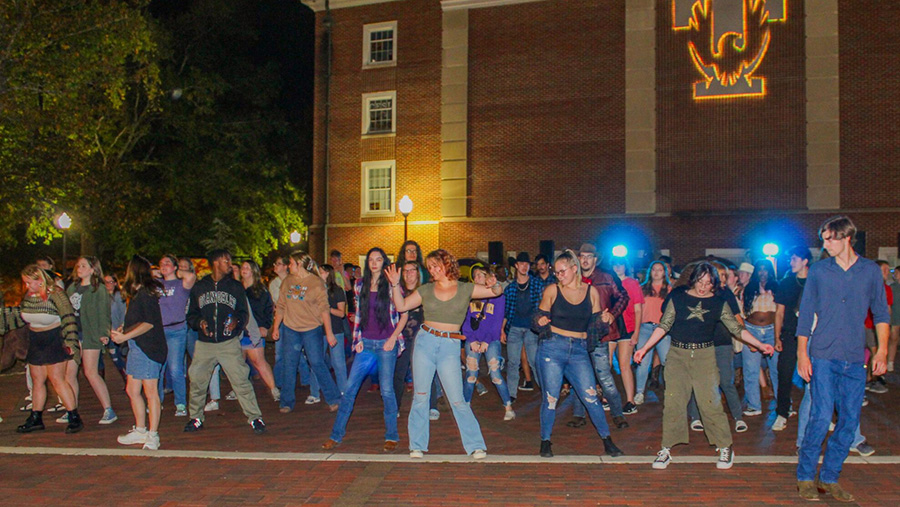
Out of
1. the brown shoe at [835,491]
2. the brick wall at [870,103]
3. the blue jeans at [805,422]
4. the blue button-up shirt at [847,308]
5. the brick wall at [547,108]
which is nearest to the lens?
the brown shoe at [835,491]

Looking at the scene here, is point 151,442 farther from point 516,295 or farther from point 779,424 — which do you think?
point 779,424

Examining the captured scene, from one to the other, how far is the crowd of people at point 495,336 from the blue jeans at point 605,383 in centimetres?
2

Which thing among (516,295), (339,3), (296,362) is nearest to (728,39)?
(339,3)

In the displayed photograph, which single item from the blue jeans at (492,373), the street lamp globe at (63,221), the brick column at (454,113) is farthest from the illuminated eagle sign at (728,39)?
the street lamp globe at (63,221)

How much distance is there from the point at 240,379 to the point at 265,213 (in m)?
24.2

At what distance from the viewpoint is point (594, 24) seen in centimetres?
2495

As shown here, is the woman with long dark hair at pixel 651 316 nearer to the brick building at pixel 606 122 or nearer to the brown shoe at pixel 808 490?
the brown shoe at pixel 808 490

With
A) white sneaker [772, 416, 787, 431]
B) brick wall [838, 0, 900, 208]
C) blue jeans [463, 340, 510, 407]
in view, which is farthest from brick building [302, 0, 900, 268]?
white sneaker [772, 416, 787, 431]

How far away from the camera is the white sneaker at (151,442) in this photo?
24.9 ft

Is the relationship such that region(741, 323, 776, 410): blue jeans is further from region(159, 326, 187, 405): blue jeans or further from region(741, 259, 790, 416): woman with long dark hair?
region(159, 326, 187, 405): blue jeans

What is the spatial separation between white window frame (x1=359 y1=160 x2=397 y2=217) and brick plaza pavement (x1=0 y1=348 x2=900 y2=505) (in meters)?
18.9

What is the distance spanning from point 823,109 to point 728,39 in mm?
3636

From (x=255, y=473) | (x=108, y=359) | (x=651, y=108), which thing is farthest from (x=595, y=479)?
(x=651, y=108)

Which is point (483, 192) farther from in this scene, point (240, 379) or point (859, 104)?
point (240, 379)
